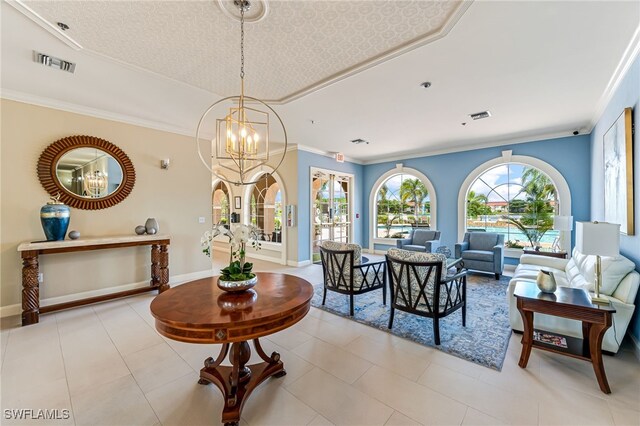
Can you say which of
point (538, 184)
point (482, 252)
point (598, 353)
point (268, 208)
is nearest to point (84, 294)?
point (268, 208)

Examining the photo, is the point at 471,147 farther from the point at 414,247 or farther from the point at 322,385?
the point at 322,385

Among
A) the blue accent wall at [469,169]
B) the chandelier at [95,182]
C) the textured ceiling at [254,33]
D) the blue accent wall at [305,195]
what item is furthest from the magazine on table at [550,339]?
the chandelier at [95,182]

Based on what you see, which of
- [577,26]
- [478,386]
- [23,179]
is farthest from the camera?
[23,179]

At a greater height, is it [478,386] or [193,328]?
[193,328]

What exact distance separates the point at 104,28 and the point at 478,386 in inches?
168

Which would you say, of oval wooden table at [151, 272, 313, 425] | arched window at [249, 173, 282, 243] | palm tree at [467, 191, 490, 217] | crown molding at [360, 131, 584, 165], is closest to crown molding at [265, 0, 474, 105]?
oval wooden table at [151, 272, 313, 425]

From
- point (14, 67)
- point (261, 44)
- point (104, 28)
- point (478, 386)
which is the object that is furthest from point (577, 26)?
point (14, 67)

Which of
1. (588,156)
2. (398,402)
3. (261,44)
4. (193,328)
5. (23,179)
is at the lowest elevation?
(398,402)

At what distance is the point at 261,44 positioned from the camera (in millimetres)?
2432

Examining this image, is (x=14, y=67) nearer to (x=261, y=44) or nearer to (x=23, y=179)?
(x=23, y=179)

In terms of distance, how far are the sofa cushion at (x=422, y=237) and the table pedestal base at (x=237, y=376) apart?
5.02 metres

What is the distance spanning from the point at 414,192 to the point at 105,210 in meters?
6.97

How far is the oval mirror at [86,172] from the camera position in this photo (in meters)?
3.60

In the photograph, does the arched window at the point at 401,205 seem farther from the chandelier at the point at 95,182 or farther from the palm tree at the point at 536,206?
the chandelier at the point at 95,182
